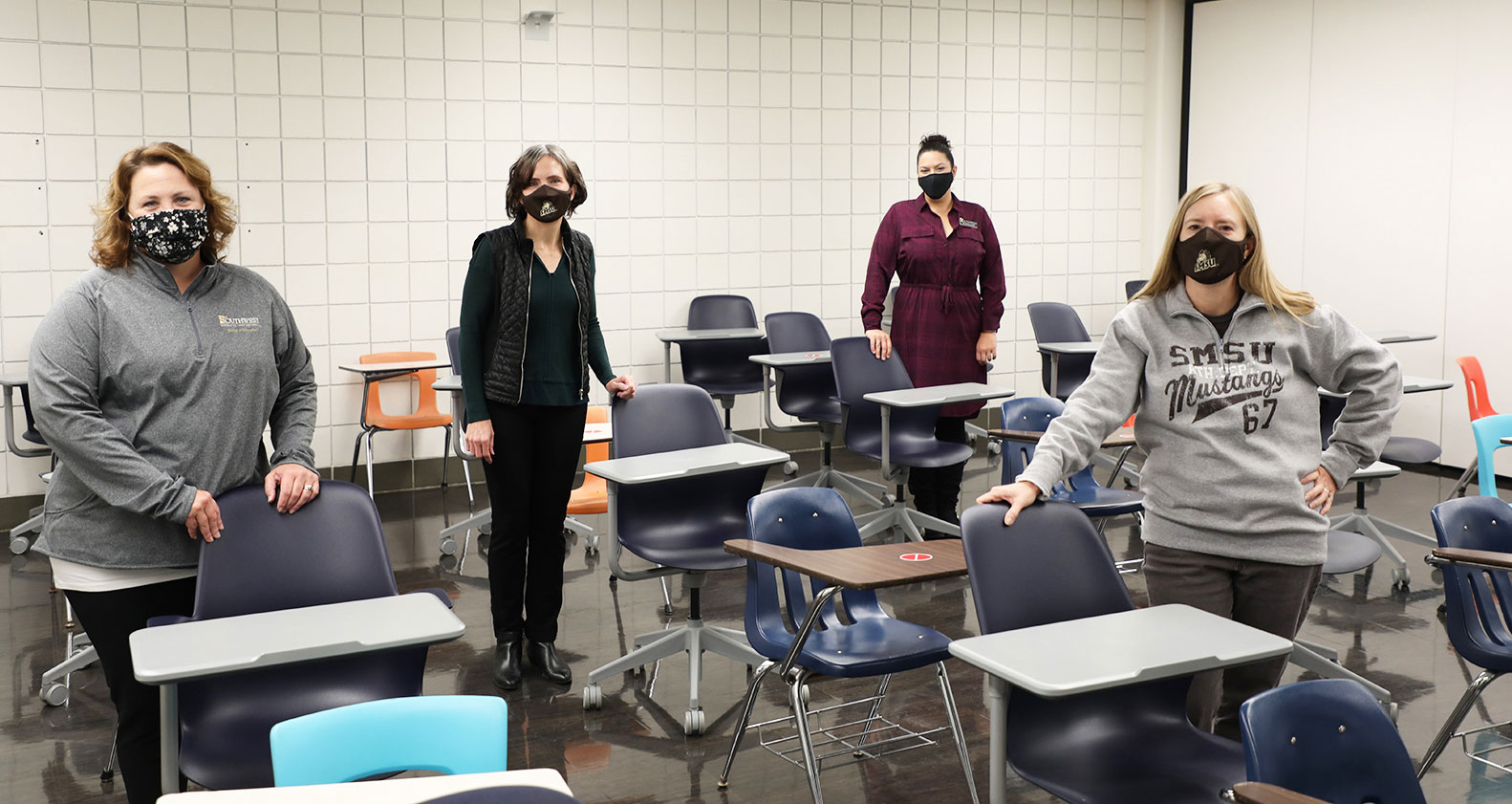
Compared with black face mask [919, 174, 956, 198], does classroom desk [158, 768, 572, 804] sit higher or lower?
lower

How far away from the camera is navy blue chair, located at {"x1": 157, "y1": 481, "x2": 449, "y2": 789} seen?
2.48 m

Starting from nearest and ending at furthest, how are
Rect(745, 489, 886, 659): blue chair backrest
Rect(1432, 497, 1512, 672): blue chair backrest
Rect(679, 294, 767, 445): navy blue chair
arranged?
Rect(1432, 497, 1512, 672): blue chair backrest < Rect(745, 489, 886, 659): blue chair backrest < Rect(679, 294, 767, 445): navy blue chair

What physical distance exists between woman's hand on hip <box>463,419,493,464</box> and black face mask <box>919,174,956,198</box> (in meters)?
2.52

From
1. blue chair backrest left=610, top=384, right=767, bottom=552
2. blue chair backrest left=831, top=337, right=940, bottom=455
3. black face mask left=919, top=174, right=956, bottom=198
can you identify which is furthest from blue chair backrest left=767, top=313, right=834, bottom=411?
blue chair backrest left=610, top=384, right=767, bottom=552

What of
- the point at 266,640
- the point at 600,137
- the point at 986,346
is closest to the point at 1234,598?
the point at 266,640

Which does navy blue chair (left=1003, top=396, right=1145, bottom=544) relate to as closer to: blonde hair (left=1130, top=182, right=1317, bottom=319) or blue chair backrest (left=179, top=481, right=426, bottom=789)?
blonde hair (left=1130, top=182, right=1317, bottom=319)

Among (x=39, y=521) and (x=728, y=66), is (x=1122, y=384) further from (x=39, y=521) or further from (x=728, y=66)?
(x=728, y=66)

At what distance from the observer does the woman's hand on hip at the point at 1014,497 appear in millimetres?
2539

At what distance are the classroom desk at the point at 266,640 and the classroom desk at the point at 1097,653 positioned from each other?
0.94 m

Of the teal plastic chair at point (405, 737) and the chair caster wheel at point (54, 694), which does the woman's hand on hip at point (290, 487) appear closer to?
the teal plastic chair at point (405, 737)

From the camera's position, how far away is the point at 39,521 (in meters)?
5.60

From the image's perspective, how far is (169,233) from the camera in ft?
8.18

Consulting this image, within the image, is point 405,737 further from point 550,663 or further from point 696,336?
point 696,336

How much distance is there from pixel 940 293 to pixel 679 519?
1.96m
